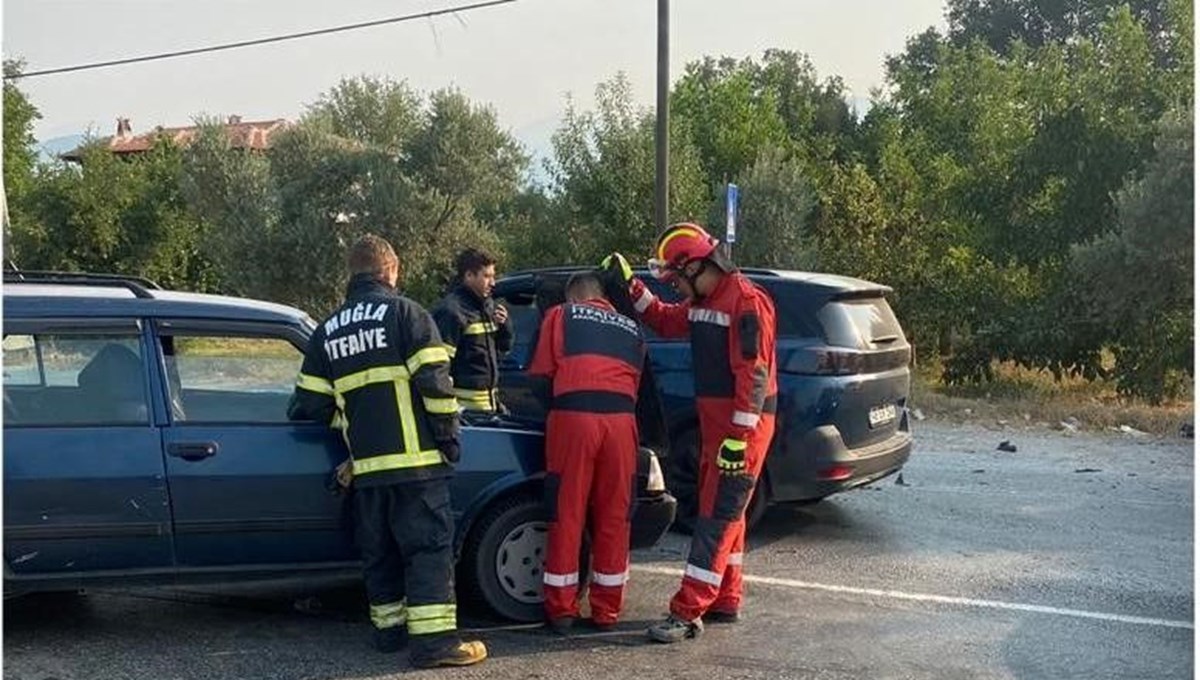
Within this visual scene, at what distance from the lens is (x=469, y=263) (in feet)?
22.0

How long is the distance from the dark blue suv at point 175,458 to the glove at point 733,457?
84cm

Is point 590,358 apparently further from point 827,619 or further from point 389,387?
point 827,619

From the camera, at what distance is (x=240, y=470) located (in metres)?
5.12

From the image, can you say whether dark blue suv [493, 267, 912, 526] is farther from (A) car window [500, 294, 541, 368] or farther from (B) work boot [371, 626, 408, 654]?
(B) work boot [371, 626, 408, 654]

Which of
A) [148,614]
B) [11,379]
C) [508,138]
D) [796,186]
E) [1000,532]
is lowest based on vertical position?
[1000,532]

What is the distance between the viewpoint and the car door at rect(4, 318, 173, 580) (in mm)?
4906

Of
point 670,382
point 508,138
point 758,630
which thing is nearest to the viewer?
point 758,630

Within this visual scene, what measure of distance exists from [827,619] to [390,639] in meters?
2.02

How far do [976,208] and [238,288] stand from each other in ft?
49.2

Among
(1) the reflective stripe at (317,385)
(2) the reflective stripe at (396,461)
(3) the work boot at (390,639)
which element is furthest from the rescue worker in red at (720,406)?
(1) the reflective stripe at (317,385)

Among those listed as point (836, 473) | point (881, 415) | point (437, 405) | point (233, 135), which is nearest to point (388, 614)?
point (437, 405)

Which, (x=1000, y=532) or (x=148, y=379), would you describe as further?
(x=1000, y=532)

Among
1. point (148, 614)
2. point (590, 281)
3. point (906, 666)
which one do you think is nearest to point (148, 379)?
point (148, 614)

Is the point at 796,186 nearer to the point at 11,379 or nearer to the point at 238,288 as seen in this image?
the point at 238,288
